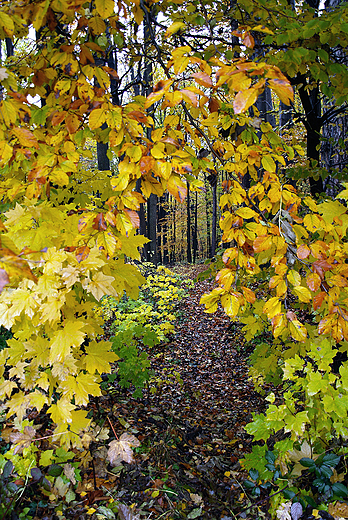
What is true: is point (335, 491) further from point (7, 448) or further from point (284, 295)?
point (7, 448)

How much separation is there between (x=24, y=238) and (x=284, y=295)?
1.27 m

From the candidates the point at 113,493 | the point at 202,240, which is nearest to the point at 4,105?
the point at 113,493

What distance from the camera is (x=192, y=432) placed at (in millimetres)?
3598

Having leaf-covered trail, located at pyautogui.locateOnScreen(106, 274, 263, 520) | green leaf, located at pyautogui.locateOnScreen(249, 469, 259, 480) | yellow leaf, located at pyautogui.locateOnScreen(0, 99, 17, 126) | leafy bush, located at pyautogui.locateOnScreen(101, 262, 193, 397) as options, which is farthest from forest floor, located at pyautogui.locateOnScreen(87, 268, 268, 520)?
yellow leaf, located at pyautogui.locateOnScreen(0, 99, 17, 126)

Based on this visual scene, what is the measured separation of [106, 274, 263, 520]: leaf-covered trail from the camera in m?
2.40

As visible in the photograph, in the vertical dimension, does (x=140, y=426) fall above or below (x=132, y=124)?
below

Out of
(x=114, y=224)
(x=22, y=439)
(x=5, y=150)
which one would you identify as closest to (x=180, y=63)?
(x=114, y=224)

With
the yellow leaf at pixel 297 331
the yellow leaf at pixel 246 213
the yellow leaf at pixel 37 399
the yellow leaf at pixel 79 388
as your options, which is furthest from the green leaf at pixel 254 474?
the yellow leaf at pixel 246 213

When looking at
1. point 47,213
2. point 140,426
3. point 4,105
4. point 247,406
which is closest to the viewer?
point 4,105

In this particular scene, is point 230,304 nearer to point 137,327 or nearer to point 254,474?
point 254,474

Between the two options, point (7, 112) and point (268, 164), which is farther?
point (268, 164)

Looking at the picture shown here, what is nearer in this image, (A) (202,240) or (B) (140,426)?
(B) (140,426)

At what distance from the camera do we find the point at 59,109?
1.68 metres

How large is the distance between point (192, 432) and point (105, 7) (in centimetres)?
399
